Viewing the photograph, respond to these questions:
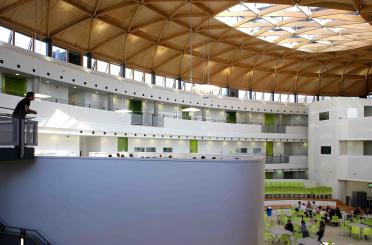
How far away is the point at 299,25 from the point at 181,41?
37.0 feet

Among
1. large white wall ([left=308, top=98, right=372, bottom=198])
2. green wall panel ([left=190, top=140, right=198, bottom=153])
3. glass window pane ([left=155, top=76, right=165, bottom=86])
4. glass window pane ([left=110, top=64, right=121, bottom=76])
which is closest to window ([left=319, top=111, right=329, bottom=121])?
large white wall ([left=308, top=98, right=372, bottom=198])

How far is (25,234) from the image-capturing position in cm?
1235

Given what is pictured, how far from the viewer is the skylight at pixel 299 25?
2780 centimetres

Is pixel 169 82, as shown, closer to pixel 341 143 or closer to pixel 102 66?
pixel 102 66

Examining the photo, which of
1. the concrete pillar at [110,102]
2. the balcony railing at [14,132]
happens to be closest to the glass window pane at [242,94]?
the concrete pillar at [110,102]

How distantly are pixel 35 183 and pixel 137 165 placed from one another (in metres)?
3.98

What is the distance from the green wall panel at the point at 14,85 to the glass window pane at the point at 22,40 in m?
2.72

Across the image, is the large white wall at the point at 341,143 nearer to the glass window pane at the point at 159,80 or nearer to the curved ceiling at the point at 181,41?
the curved ceiling at the point at 181,41

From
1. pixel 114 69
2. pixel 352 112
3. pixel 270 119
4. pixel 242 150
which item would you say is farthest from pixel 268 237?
pixel 270 119

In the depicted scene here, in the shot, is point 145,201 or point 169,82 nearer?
point 145,201

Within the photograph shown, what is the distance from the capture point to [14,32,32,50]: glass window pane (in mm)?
24422

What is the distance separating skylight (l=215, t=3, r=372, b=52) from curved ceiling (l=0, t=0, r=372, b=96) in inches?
46.7

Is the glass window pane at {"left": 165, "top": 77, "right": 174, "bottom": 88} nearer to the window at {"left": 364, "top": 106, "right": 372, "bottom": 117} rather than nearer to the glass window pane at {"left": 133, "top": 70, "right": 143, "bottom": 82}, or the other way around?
the glass window pane at {"left": 133, "top": 70, "right": 143, "bottom": 82}

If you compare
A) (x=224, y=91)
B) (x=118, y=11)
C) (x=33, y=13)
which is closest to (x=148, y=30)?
(x=118, y=11)
